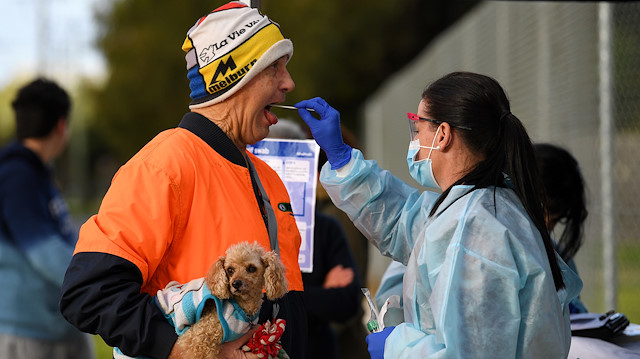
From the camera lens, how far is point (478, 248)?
6.91 feet

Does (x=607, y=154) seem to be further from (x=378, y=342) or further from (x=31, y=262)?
(x=31, y=262)

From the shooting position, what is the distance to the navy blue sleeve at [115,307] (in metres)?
2.02

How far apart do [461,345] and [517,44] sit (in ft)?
18.6

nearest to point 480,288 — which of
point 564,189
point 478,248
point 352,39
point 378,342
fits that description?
point 478,248

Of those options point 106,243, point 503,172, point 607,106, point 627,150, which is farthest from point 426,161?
point 627,150

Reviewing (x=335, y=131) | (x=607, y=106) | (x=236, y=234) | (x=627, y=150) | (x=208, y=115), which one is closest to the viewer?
(x=236, y=234)

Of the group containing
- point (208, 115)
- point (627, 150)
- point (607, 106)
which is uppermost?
point (208, 115)

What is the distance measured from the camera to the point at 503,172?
238 centimetres

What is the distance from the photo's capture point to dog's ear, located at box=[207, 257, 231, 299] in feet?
6.46

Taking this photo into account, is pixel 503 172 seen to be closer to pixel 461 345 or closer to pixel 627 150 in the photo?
pixel 461 345

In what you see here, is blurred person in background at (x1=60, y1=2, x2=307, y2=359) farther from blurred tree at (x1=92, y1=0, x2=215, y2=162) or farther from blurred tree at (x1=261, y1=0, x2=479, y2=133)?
blurred tree at (x1=92, y1=0, x2=215, y2=162)

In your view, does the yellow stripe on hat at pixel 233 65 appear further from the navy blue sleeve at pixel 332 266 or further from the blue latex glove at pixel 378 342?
the navy blue sleeve at pixel 332 266

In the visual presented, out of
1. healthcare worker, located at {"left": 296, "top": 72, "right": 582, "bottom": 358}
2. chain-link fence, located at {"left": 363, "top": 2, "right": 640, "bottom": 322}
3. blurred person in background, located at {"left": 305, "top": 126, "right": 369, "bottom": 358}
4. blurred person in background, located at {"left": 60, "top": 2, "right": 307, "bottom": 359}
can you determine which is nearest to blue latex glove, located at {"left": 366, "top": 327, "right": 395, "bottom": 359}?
healthcare worker, located at {"left": 296, "top": 72, "right": 582, "bottom": 358}

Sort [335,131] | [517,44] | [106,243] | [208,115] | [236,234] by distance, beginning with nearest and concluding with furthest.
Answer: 1. [106,243]
2. [236,234]
3. [208,115]
4. [335,131]
5. [517,44]
